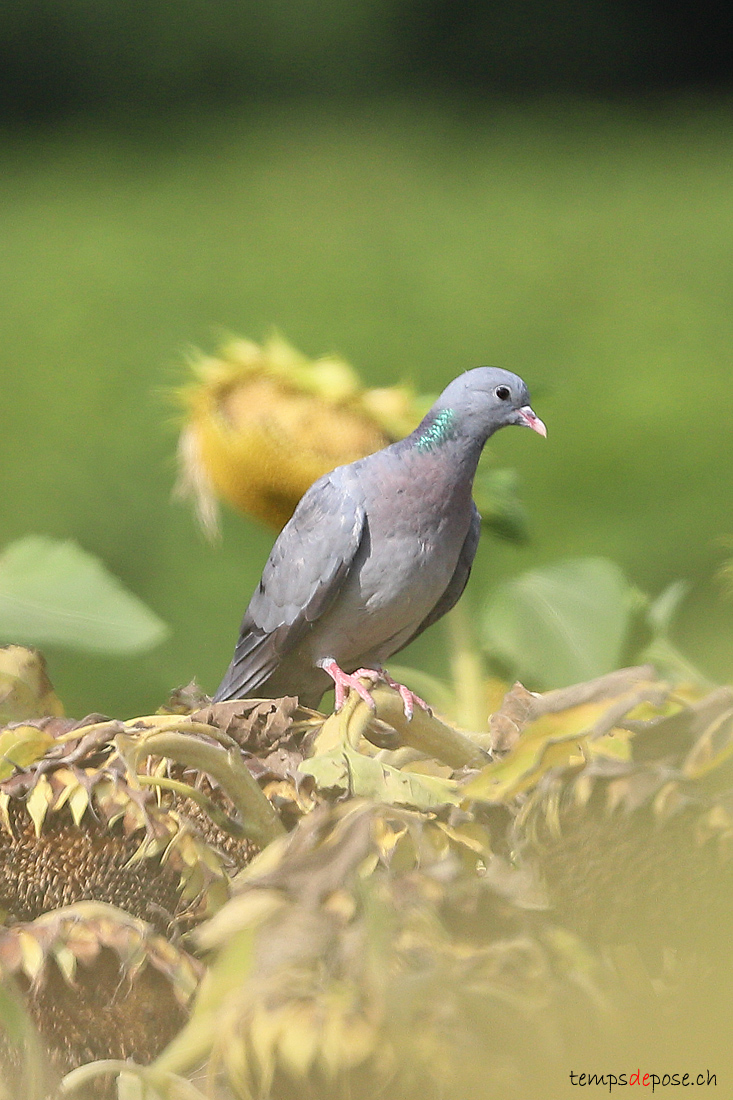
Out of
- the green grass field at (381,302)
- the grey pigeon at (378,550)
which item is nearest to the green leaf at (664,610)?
the grey pigeon at (378,550)

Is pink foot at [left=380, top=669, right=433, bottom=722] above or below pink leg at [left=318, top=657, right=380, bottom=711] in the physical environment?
below

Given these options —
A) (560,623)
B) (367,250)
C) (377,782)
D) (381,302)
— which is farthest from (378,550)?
(367,250)

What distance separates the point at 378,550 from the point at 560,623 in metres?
0.15

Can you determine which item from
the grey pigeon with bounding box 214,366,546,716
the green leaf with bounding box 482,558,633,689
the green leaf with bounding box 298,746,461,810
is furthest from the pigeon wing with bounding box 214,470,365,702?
the green leaf with bounding box 298,746,461,810

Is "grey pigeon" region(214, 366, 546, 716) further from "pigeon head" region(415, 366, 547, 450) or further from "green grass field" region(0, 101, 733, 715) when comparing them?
"green grass field" region(0, 101, 733, 715)

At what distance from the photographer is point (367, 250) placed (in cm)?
223

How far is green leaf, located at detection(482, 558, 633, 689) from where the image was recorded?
1.38 feet

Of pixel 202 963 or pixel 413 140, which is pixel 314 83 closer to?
pixel 413 140

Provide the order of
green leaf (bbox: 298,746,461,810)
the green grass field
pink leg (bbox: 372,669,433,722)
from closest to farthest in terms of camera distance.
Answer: green leaf (bbox: 298,746,461,810), pink leg (bbox: 372,669,433,722), the green grass field

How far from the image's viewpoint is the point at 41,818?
0.27 meters

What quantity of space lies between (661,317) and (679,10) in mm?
1191

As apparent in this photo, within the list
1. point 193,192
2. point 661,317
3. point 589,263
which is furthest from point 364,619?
point 193,192

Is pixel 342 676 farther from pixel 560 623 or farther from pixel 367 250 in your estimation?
pixel 367 250

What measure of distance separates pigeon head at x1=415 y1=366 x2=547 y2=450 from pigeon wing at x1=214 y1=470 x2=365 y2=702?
0.14 ft
